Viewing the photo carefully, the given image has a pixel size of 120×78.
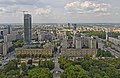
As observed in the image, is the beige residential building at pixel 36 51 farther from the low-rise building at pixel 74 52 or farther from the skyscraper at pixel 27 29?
the skyscraper at pixel 27 29

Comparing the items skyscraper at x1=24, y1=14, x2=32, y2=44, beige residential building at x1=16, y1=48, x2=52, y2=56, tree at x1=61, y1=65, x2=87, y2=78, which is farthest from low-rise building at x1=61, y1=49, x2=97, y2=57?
tree at x1=61, y1=65, x2=87, y2=78

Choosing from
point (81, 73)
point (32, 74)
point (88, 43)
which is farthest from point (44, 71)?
point (88, 43)

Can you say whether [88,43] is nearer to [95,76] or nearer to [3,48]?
[3,48]

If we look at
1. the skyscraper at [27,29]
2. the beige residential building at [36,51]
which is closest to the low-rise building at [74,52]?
the beige residential building at [36,51]

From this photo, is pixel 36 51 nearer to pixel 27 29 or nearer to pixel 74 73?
pixel 27 29

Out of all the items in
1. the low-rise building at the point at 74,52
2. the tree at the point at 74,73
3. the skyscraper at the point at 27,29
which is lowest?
the low-rise building at the point at 74,52

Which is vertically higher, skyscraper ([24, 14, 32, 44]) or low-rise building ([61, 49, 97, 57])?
skyscraper ([24, 14, 32, 44])

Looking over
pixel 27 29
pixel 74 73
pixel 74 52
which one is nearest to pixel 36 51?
pixel 74 52

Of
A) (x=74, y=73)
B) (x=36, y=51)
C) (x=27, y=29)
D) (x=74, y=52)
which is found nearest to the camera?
(x=74, y=73)

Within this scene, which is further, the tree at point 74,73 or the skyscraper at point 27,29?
the skyscraper at point 27,29

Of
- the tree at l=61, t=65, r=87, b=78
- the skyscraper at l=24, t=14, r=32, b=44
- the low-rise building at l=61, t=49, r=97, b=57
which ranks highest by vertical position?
the skyscraper at l=24, t=14, r=32, b=44

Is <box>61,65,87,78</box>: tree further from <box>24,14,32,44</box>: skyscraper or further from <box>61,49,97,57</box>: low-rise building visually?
<box>24,14,32,44</box>: skyscraper
